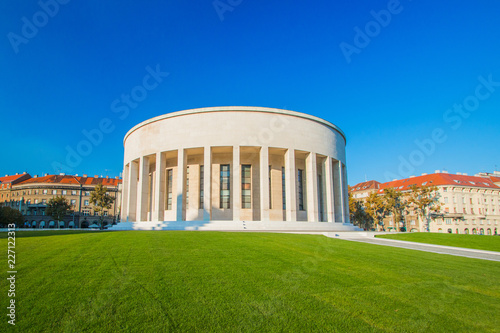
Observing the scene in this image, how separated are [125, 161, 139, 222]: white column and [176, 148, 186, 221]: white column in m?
9.12

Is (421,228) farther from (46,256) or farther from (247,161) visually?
(46,256)

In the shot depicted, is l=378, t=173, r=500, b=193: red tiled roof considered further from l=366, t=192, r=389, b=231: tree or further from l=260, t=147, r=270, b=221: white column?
l=260, t=147, r=270, b=221: white column

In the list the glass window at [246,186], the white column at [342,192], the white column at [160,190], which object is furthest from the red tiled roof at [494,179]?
the white column at [160,190]

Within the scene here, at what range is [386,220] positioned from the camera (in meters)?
80.2

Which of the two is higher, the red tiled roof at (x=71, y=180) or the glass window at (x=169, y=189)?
the red tiled roof at (x=71, y=180)

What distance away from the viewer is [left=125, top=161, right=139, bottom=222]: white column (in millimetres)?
37344

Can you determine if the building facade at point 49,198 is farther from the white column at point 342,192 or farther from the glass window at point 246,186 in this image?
the white column at point 342,192

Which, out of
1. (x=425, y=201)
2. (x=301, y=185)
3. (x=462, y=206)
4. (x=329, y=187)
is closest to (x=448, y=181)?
(x=462, y=206)

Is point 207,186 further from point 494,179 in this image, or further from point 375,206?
point 494,179

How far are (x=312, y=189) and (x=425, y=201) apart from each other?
42.8m

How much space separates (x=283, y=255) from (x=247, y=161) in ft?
77.1

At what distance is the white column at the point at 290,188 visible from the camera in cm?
3097

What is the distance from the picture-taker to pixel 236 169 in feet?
99.4

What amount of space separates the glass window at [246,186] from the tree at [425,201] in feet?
151
